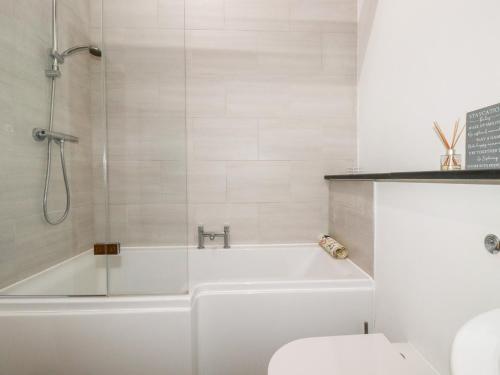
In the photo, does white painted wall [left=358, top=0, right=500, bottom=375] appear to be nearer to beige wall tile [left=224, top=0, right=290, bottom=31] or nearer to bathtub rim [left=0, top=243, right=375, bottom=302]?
bathtub rim [left=0, top=243, right=375, bottom=302]

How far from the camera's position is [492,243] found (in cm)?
72

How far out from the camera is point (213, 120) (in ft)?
6.44

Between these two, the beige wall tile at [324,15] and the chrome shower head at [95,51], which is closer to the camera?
the chrome shower head at [95,51]

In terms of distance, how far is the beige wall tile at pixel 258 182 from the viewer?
1.99 meters

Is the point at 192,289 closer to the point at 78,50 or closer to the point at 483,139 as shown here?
the point at 483,139

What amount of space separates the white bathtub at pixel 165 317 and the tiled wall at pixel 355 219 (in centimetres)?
11

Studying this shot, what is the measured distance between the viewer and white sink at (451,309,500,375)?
423 mm

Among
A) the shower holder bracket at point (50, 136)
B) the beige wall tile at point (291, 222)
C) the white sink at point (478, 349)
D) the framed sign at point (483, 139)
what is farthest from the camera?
the beige wall tile at point (291, 222)

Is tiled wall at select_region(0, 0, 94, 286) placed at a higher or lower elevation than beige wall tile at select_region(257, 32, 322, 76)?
lower

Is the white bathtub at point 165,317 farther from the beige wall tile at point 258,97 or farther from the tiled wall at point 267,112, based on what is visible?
the beige wall tile at point 258,97

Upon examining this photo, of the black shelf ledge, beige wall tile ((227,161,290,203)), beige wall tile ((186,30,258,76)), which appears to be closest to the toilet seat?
the black shelf ledge

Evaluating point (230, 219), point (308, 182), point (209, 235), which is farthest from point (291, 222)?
point (209, 235)

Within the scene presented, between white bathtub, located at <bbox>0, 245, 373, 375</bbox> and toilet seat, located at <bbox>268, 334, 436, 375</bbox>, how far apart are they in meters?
0.34

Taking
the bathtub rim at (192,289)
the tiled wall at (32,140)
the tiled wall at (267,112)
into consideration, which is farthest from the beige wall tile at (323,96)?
the tiled wall at (32,140)
